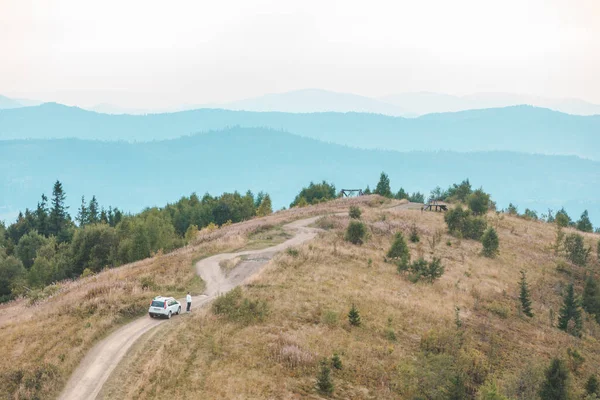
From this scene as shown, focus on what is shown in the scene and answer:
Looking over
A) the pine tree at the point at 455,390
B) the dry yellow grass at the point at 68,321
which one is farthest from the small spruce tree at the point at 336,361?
the dry yellow grass at the point at 68,321

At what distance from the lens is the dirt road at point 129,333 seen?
2142 cm

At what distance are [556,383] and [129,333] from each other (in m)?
22.7

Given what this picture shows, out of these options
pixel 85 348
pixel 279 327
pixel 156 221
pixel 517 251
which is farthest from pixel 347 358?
pixel 156 221

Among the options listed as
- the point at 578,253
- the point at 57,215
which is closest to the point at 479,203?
the point at 578,253

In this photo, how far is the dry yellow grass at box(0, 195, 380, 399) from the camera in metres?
21.4

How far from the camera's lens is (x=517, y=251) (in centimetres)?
5797

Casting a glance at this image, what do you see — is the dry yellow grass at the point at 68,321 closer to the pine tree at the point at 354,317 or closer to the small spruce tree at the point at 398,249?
the pine tree at the point at 354,317

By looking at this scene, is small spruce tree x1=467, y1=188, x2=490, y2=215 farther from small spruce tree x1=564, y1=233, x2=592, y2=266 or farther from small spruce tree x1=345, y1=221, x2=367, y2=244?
small spruce tree x1=345, y1=221, x2=367, y2=244

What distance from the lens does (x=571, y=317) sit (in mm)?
36000

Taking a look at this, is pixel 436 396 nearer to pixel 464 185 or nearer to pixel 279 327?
pixel 279 327

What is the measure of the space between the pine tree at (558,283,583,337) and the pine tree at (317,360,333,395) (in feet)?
76.2

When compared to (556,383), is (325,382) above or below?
below

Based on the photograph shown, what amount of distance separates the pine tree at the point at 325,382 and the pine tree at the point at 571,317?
23.2 m

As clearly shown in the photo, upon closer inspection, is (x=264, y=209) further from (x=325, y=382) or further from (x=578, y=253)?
(x=325, y=382)
